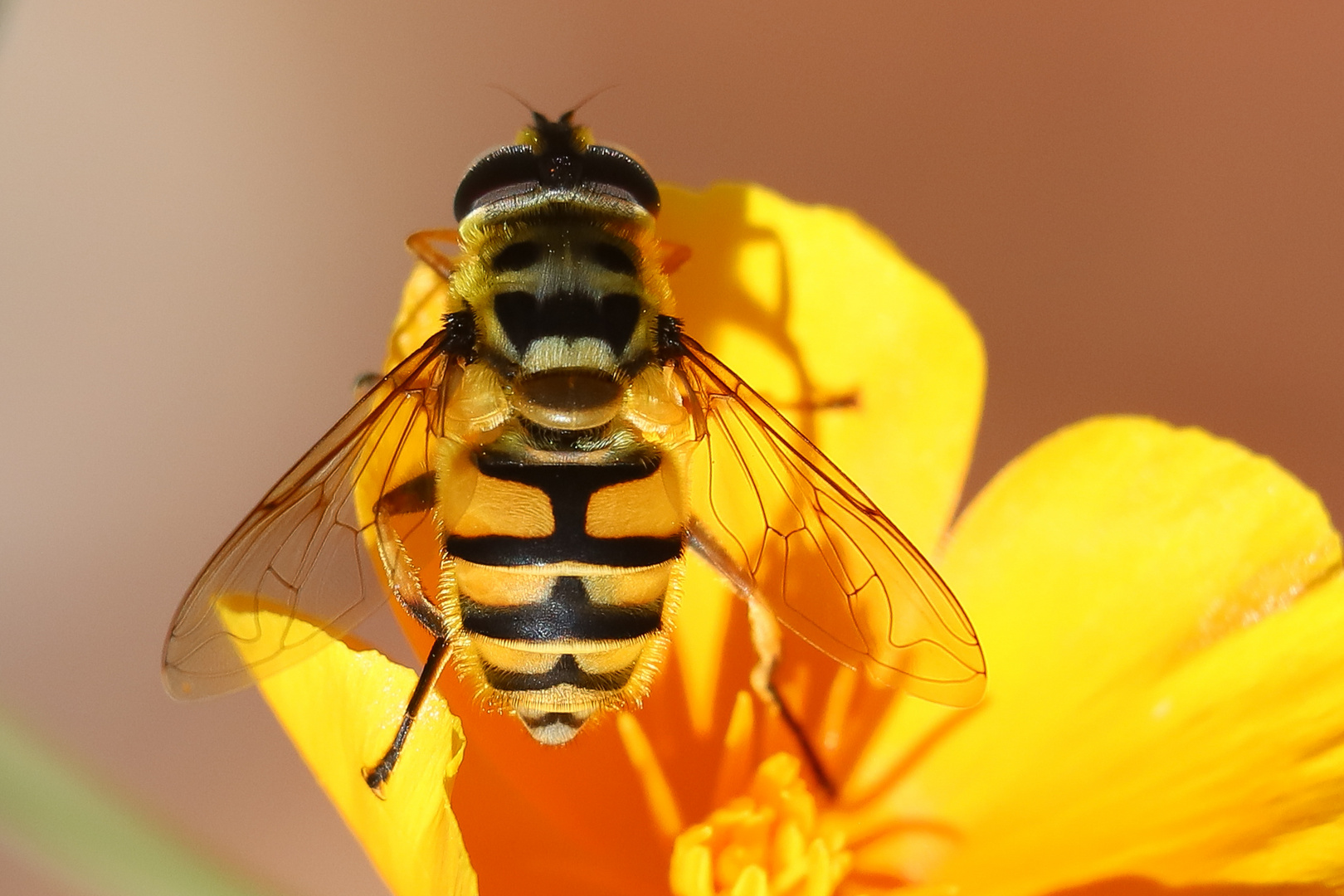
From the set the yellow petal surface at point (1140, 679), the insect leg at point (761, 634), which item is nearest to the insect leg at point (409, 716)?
the insect leg at point (761, 634)

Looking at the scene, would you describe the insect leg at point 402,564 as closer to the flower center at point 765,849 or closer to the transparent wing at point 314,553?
the transparent wing at point 314,553

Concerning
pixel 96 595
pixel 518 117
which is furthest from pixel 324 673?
pixel 518 117

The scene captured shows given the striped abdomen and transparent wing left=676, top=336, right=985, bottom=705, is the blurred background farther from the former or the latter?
the striped abdomen

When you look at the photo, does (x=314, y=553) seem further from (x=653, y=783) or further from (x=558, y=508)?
(x=653, y=783)

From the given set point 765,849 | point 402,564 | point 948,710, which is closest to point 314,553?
point 402,564

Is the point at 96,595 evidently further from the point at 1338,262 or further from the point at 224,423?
the point at 1338,262

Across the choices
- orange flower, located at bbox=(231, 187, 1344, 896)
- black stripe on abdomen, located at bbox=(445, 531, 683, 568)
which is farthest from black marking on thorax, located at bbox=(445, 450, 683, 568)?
orange flower, located at bbox=(231, 187, 1344, 896)
